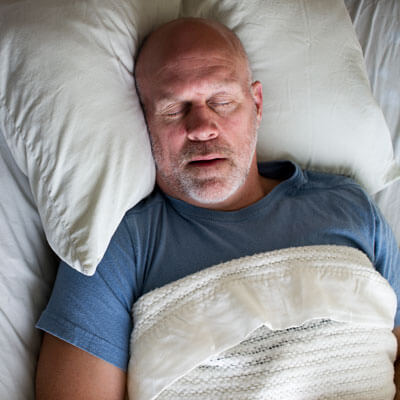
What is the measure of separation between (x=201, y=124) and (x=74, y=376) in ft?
1.91

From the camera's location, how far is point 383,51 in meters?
1.45

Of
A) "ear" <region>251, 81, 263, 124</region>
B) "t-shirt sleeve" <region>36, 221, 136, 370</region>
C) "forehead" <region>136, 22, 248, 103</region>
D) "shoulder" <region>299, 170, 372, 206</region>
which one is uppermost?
"forehead" <region>136, 22, 248, 103</region>

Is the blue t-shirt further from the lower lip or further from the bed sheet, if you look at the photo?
the bed sheet

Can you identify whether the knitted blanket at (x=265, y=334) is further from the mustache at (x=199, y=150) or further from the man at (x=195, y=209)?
the mustache at (x=199, y=150)

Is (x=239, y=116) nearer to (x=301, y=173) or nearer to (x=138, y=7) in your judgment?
(x=301, y=173)

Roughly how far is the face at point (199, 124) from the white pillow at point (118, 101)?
2.1 inches

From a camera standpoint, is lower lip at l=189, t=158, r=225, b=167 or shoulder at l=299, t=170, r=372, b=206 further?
shoulder at l=299, t=170, r=372, b=206

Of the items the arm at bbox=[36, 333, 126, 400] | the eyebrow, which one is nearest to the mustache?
the eyebrow

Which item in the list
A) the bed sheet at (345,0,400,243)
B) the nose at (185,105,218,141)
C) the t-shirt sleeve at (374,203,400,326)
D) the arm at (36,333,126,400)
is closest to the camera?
the arm at (36,333,126,400)

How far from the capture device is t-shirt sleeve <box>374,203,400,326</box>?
45.2 inches

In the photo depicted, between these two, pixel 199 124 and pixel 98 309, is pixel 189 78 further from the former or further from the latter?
pixel 98 309

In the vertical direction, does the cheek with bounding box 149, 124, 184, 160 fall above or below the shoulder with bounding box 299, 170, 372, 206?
above

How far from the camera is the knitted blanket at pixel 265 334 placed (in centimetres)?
87

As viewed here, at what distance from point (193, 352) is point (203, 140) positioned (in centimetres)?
46
